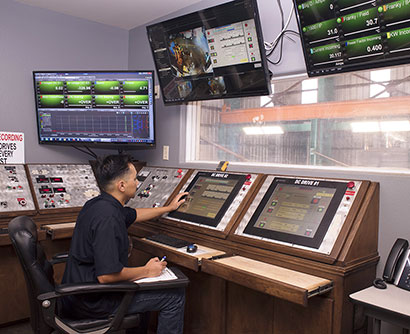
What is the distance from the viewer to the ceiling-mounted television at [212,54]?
98.3 inches

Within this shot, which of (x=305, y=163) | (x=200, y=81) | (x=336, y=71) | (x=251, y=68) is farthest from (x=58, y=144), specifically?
(x=336, y=71)

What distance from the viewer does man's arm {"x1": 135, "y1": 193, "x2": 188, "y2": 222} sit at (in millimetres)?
2609

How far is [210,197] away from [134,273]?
933mm

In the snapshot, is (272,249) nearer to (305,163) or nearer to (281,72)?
(305,163)

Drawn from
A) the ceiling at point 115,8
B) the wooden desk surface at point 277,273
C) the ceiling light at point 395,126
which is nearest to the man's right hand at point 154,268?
the wooden desk surface at point 277,273

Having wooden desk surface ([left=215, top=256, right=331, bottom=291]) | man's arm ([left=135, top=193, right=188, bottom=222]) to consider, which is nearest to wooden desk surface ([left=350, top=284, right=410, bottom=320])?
wooden desk surface ([left=215, top=256, right=331, bottom=291])

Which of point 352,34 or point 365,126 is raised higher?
point 352,34

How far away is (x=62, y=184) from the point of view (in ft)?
10.8

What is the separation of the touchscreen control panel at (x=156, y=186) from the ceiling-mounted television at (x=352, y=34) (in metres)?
1.34

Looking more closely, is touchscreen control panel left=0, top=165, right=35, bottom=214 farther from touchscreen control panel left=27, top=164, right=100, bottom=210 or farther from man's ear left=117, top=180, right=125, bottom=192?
man's ear left=117, top=180, right=125, bottom=192

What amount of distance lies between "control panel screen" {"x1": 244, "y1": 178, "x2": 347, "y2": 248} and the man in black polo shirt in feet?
2.04

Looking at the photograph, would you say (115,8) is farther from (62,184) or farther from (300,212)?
(300,212)

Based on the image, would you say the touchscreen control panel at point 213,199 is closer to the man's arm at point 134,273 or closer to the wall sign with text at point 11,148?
the man's arm at point 134,273

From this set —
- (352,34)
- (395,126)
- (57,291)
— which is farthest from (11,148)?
(395,126)
